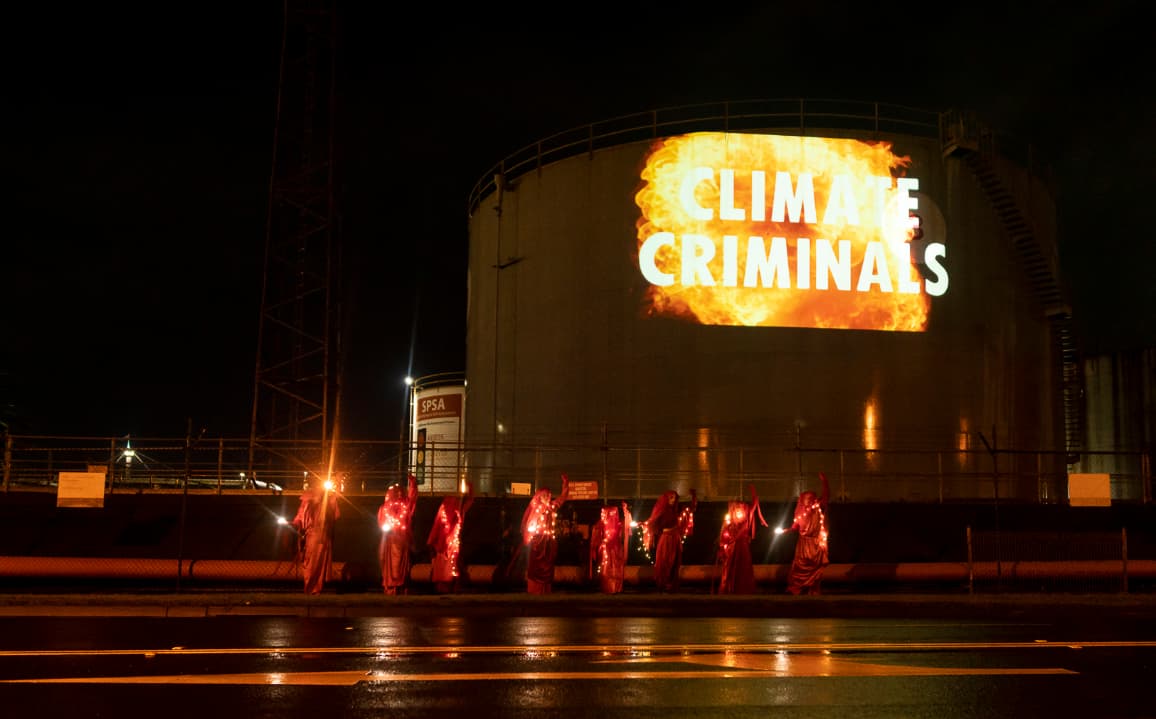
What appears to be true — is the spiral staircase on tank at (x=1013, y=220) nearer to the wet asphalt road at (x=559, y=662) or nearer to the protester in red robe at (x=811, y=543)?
the protester in red robe at (x=811, y=543)

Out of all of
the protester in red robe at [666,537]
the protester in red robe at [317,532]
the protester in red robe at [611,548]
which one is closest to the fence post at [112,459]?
the protester in red robe at [317,532]

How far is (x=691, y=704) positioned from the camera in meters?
8.17

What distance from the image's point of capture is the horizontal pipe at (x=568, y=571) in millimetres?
18719

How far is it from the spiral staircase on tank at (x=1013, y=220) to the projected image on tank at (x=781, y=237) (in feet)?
7.71

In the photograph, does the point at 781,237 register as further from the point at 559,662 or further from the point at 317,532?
the point at 559,662

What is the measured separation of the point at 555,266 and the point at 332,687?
2176 cm

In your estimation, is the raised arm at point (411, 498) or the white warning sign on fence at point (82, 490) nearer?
the white warning sign on fence at point (82, 490)

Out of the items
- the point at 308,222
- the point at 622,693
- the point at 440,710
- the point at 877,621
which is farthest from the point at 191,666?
the point at 308,222

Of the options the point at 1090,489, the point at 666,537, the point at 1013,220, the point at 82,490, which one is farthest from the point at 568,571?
the point at 1013,220

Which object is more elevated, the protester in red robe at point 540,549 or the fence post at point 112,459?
the fence post at point 112,459

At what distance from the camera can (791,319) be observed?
90.3ft

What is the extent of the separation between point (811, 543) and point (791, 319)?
33.4 feet

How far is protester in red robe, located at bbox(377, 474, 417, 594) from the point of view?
59.0ft

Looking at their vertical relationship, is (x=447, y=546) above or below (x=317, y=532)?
below
